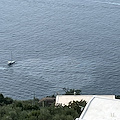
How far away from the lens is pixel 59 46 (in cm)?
12375

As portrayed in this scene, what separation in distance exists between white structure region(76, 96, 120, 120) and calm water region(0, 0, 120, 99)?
5251 centimetres

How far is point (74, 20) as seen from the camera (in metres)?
140

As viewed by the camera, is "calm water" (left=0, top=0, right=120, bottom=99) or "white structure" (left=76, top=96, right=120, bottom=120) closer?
"white structure" (left=76, top=96, right=120, bottom=120)

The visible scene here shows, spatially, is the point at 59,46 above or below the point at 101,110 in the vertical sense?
above

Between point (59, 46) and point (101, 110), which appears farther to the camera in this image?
point (59, 46)

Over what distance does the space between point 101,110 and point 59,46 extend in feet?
263

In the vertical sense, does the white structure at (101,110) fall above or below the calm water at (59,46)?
below

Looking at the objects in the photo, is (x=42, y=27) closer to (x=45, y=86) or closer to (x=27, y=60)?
(x=27, y=60)

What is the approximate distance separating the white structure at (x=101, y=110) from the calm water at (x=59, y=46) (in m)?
52.5

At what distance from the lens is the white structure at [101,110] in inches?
1665

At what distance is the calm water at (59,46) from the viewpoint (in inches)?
4117

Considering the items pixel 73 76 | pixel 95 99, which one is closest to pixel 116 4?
pixel 73 76

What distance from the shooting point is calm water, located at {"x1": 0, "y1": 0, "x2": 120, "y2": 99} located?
105m

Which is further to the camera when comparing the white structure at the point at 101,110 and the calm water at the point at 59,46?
the calm water at the point at 59,46
